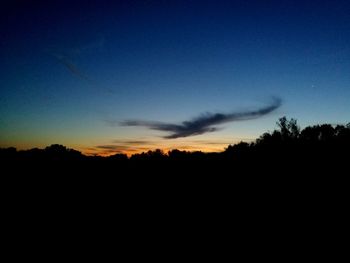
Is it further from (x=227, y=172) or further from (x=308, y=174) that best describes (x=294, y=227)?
(x=227, y=172)

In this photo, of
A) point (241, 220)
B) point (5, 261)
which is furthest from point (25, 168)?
point (241, 220)

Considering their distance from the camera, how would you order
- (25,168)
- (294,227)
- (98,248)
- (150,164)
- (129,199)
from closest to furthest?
Result: (98,248) < (294,227) < (129,199) < (25,168) < (150,164)

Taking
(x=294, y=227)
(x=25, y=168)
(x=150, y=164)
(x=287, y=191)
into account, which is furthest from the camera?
(x=150, y=164)

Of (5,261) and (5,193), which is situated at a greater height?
(5,193)

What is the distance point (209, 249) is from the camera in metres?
11.2

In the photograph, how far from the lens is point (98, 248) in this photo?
38.7 feet

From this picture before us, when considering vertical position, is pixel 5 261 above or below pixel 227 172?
below

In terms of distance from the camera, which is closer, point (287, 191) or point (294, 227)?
point (294, 227)

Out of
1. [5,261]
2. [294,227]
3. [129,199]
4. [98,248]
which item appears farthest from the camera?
[129,199]

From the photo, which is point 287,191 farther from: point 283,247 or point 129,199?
point 129,199

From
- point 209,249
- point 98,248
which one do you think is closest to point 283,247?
point 209,249

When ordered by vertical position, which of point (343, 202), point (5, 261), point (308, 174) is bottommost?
point (5, 261)

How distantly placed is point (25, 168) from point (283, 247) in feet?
94.3

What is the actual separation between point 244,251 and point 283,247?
164 cm
